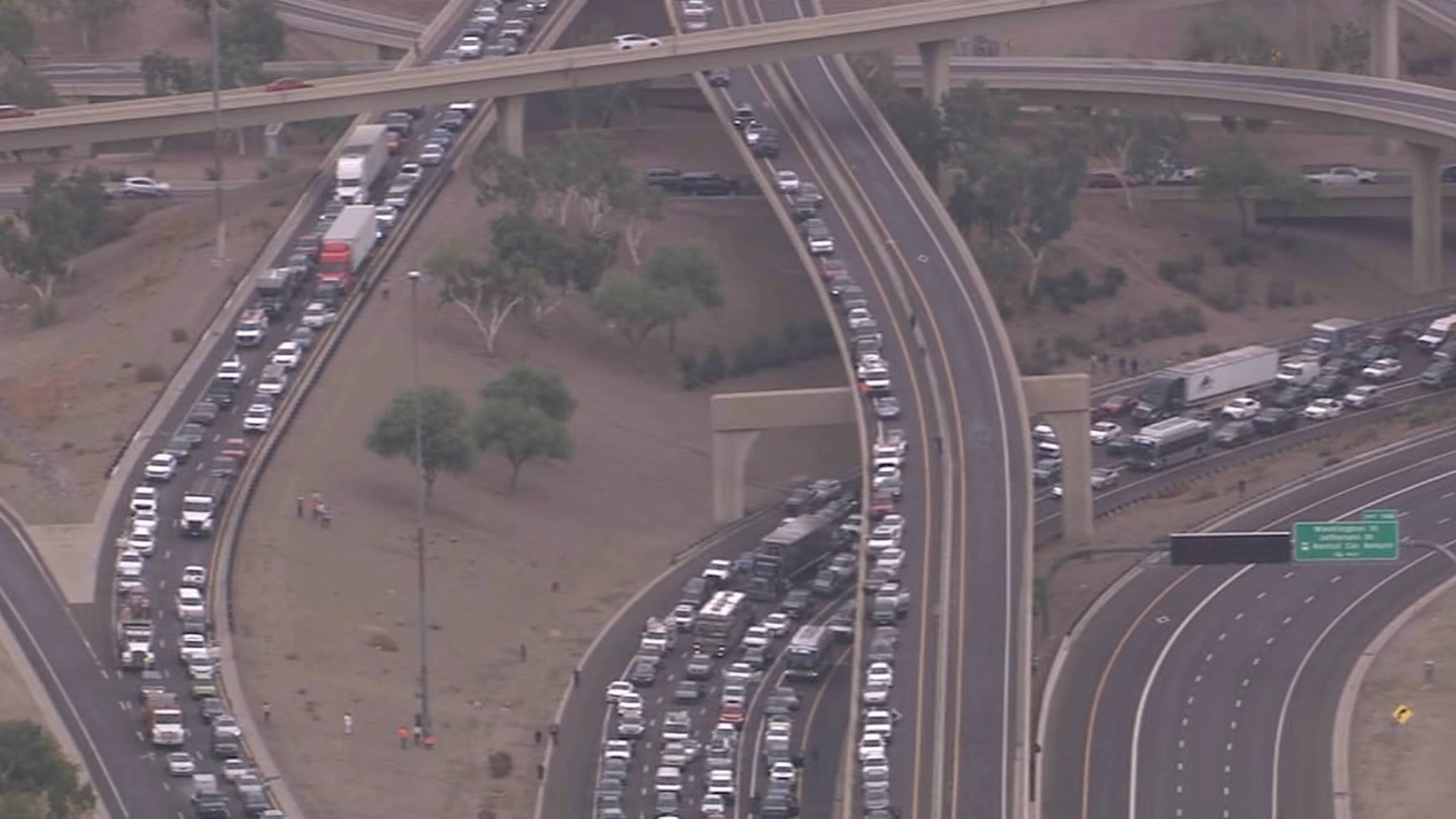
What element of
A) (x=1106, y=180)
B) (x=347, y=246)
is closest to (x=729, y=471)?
(x=347, y=246)

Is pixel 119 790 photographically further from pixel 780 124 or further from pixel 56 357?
pixel 780 124

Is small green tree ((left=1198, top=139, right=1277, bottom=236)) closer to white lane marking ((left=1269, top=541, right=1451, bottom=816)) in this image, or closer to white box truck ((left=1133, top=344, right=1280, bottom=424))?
white box truck ((left=1133, top=344, right=1280, bottom=424))

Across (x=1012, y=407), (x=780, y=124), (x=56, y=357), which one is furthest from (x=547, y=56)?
(x=1012, y=407)

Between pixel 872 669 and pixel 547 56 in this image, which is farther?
pixel 547 56

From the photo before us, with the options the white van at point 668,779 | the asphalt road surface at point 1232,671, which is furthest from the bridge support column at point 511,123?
the white van at point 668,779

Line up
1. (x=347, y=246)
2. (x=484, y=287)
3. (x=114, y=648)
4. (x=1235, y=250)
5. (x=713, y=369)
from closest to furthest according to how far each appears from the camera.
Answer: (x=114, y=648) → (x=484, y=287) → (x=347, y=246) → (x=713, y=369) → (x=1235, y=250)

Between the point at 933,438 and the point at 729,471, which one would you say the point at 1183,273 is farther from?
the point at 933,438

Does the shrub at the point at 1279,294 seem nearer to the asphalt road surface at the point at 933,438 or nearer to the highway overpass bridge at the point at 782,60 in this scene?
the highway overpass bridge at the point at 782,60
